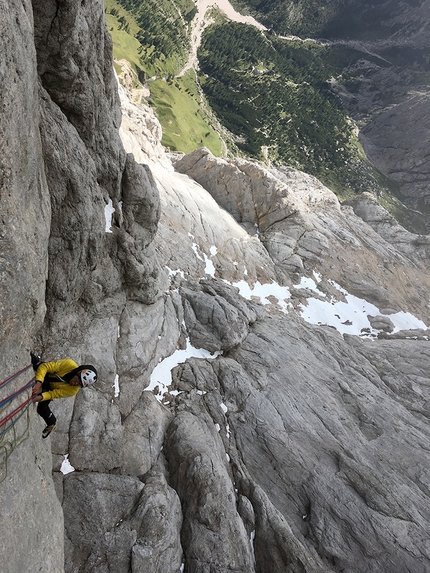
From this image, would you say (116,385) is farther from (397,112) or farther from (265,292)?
(397,112)

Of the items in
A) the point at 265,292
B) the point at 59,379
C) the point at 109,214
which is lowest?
the point at 265,292

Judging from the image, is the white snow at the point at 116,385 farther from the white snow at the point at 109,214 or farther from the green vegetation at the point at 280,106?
the green vegetation at the point at 280,106

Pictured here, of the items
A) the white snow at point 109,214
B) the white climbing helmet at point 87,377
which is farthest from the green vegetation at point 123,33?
the white climbing helmet at point 87,377

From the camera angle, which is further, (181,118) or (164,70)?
(164,70)

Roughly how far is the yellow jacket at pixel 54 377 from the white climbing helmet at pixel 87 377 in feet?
1.97

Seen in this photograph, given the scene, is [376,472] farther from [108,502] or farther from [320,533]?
[108,502]

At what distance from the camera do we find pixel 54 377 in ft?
33.5

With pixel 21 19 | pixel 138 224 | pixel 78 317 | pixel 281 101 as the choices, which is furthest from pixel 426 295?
pixel 281 101

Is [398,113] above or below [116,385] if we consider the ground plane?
above

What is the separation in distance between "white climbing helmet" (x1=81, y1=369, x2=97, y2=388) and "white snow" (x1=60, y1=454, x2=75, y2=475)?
341 inches

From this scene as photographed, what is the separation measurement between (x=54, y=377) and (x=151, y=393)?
11.7 m

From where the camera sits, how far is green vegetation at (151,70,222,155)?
354ft

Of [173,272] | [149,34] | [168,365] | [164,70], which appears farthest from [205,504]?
[149,34]

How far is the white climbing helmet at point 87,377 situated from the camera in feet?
31.4
